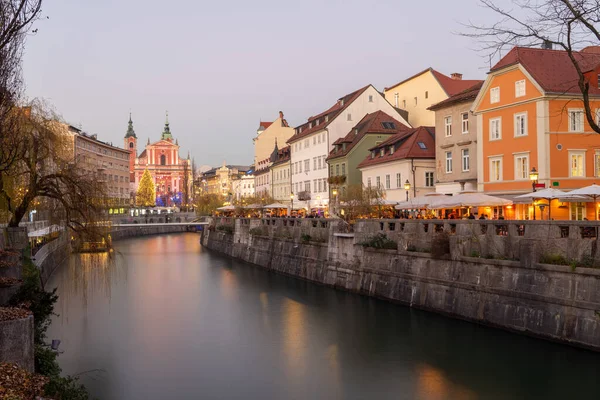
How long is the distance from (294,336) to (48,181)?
440 inches

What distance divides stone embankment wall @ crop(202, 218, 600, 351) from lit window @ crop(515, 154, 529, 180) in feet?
28.2

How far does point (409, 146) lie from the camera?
46.3 metres

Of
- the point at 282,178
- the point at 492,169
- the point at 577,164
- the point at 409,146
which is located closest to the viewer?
the point at 577,164

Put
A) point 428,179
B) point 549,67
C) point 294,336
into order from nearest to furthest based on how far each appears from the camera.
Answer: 1. point 294,336
2. point 549,67
3. point 428,179

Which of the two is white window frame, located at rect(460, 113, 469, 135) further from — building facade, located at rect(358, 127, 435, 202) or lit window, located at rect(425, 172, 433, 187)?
lit window, located at rect(425, 172, 433, 187)

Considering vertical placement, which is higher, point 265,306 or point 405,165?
point 405,165

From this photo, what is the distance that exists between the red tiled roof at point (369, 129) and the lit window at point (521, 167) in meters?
22.6

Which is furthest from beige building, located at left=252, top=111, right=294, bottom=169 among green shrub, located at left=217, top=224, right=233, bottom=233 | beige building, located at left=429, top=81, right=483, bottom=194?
beige building, located at left=429, top=81, right=483, bottom=194

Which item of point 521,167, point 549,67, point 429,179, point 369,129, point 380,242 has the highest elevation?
point 549,67

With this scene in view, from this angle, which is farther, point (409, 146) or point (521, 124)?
point (409, 146)

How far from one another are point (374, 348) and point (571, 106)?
17.2 meters

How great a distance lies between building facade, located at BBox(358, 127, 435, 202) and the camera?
149ft

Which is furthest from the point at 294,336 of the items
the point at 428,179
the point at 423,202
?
the point at 428,179

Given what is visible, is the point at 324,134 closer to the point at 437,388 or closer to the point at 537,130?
the point at 537,130
